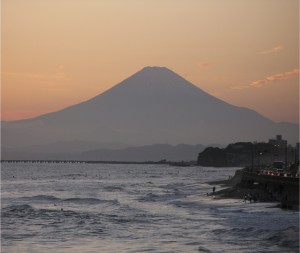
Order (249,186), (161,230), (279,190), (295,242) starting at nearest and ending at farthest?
(295,242) → (161,230) → (279,190) → (249,186)

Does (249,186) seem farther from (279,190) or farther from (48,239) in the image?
(48,239)

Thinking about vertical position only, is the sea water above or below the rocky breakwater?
below

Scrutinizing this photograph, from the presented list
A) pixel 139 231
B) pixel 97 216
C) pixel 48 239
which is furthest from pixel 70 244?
pixel 97 216

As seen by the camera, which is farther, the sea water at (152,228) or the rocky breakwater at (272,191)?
the rocky breakwater at (272,191)

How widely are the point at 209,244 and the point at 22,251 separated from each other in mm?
7720

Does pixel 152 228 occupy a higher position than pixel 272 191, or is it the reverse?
pixel 272 191

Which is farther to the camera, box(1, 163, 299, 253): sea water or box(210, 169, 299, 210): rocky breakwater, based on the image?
box(210, 169, 299, 210): rocky breakwater

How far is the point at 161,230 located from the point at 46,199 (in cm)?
2858

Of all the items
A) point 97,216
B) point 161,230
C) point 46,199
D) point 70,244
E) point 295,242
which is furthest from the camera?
point 46,199

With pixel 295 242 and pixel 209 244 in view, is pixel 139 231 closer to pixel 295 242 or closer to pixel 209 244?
pixel 209 244

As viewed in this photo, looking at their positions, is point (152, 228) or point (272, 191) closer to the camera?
point (152, 228)

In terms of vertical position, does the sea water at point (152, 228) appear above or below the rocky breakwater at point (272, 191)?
below

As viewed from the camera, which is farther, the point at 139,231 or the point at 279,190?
the point at 279,190

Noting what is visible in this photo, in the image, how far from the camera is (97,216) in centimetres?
4103
